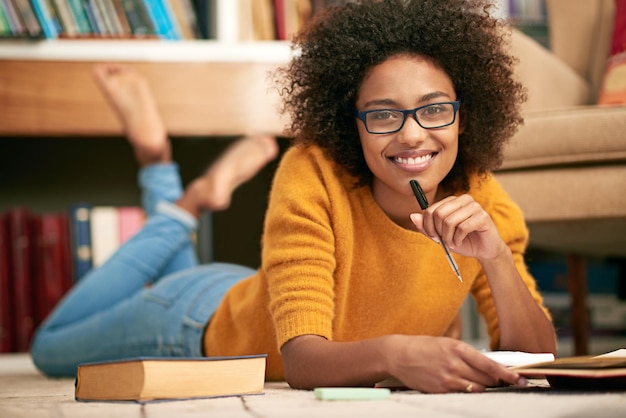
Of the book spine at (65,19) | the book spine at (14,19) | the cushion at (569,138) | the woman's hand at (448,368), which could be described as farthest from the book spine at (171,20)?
the woman's hand at (448,368)

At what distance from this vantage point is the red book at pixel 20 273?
217cm

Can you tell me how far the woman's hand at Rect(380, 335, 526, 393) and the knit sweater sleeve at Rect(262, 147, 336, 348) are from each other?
15 cm

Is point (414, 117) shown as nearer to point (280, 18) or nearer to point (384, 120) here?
point (384, 120)

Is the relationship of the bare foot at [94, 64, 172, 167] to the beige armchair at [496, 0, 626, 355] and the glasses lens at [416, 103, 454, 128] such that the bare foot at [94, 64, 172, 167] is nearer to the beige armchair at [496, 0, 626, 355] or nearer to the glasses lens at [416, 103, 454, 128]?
the beige armchair at [496, 0, 626, 355]

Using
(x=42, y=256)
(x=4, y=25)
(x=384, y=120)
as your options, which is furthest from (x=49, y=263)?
(x=384, y=120)

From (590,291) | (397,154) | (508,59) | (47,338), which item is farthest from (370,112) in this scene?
(590,291)

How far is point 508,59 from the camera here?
3.86ft

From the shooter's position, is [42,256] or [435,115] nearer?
[435,115]

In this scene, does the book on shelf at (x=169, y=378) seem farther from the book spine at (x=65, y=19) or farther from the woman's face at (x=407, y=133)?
the book spine at (x=65, y=19)

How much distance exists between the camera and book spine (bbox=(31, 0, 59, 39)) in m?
2.11

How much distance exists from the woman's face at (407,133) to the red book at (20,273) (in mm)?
1374

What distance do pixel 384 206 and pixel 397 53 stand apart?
0.66 feet

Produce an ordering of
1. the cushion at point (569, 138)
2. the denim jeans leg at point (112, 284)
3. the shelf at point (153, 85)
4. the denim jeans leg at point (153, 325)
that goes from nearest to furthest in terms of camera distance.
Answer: the denim jeans leg at point (153, 325)
the cushion at point (569, 138)
the denim jeans leg at point (112, 284)
the shelf at point (153, 85)

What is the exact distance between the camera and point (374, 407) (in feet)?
2.45
